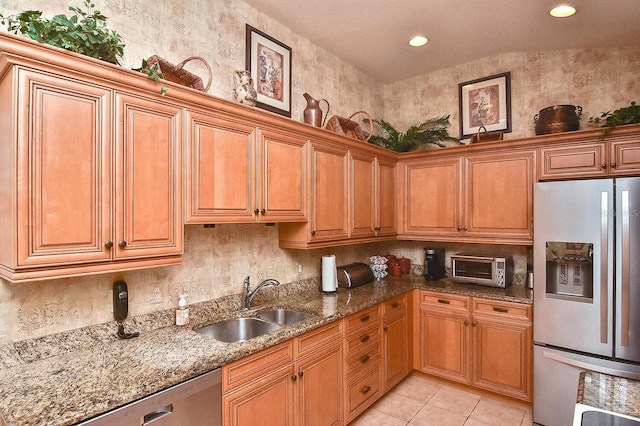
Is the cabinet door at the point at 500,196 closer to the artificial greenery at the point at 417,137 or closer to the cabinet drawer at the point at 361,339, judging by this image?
the artificial greenery at the point at 417,137

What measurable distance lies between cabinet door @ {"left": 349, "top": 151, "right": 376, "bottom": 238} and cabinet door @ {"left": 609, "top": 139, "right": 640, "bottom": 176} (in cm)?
182

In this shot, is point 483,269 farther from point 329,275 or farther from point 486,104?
point 486,104

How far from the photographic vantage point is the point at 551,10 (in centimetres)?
255

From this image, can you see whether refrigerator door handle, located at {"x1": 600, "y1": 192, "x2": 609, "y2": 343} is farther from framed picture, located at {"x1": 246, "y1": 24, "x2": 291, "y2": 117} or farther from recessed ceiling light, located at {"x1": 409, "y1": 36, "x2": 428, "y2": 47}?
framed picture, located at {"x1": 246, "y1": 24, "x2": 291, "y2": 117}

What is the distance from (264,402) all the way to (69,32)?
1.96m

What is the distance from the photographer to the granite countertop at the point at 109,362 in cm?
128

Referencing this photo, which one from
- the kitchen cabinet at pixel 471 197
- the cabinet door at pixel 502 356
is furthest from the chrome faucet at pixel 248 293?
the cabinet door at pixel 502 356

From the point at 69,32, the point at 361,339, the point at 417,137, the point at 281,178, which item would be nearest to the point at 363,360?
the point at 361,339

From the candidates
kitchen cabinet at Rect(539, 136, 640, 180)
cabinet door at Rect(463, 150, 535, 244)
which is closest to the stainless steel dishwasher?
cabinet door at Rect(463, 150, 535, 244)

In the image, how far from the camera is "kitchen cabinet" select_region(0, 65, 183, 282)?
1390mm

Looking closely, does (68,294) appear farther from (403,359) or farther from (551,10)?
(551,10)

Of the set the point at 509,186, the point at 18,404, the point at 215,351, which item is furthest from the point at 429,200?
the point at 18,404

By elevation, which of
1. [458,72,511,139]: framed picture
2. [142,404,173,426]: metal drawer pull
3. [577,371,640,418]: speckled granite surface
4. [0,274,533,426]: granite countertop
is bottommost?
[142,404,173,426]: metal drawer pull

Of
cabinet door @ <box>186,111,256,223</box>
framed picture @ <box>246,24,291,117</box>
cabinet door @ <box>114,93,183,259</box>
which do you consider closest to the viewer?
cabinet door @ <box>114,93,183,259</box>
